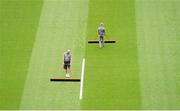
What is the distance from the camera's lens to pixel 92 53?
3769 centimetres

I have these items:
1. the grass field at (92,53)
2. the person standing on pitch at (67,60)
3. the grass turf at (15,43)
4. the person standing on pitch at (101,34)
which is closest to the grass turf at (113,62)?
the grass field at (92,53)

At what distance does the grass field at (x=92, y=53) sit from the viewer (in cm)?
3303

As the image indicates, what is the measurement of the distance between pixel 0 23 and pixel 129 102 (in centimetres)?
1505

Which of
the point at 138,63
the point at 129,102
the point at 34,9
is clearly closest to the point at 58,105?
the point at 129,102

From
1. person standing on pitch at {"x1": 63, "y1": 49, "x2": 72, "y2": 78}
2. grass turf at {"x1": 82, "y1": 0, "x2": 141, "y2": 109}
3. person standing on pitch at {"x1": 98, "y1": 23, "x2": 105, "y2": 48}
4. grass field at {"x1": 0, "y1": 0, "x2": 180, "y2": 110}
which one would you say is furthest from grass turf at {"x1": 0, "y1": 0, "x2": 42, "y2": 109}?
person standing on pitch at {"x1": 98, "y1": 23, "x2": 105, "y2": 48}

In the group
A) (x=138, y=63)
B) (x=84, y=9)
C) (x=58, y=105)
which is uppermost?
(x=84, y=9)

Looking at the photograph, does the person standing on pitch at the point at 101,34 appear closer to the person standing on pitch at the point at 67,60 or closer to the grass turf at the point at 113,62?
the grass turf at the point at 113,62

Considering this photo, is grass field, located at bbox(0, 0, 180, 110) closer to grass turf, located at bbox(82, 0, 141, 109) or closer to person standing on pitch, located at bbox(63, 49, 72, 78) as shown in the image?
grass turf, located at bbox(82, 0, 141, 109)

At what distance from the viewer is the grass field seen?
33.0 meters

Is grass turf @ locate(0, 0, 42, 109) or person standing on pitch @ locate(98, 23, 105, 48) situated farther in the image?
person standing on pitch @ locate(98, 23, 105, 48)

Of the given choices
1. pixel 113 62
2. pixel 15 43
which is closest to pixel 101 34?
pixel 113 62

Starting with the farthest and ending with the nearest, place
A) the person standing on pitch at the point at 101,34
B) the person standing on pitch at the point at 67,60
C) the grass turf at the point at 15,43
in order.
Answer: the person standing on pitch at the point at 101,34 → the grass turf at the point at 15,43 → the person standing on pitch at the point at 67,60

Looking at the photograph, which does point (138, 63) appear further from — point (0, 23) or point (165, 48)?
point (0, 23)

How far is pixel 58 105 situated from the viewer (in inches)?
1278
